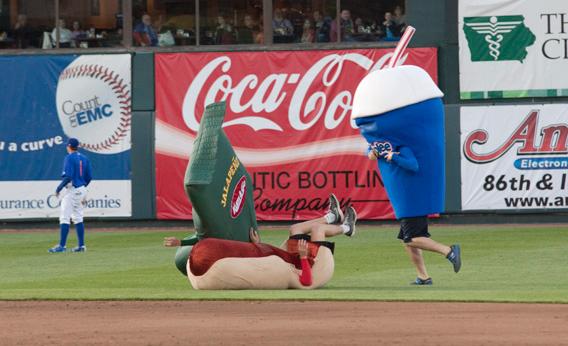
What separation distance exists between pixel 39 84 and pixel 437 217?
29.1 ft

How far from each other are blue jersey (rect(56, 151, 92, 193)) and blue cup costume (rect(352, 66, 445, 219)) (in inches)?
312

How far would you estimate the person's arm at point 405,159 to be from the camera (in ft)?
52.2

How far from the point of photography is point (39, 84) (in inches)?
1150

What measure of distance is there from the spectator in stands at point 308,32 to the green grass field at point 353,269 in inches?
167

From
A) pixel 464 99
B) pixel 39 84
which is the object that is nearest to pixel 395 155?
pixel 464 99

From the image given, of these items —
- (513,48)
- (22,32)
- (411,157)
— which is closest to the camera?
(411,157)

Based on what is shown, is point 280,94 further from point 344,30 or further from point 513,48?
point 513,48

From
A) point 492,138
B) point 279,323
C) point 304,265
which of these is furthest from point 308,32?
point 279,323

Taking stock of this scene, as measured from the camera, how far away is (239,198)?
15867 mm

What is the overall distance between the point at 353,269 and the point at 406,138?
152 inches

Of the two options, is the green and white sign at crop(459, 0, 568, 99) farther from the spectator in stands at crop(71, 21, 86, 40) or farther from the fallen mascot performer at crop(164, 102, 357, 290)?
the fallen mascot performer at crop(164, 102, 357, 290)

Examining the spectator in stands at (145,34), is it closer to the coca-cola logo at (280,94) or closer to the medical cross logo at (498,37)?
the coca-cola logo at (280,94)

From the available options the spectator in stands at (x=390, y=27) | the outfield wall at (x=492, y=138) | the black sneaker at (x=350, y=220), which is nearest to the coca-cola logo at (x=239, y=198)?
the black sneaker at (x=350, y=220)

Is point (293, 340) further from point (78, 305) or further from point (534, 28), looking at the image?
point (534, 28)
